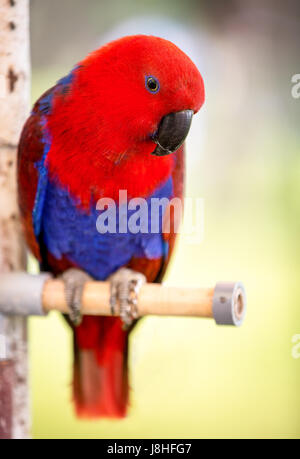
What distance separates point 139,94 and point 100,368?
435 millimetres

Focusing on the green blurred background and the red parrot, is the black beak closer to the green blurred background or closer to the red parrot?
the red parrot

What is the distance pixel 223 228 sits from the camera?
801 millimetres

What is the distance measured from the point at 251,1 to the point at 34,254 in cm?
50

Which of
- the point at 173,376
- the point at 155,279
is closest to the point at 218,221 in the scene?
the point at 155,279

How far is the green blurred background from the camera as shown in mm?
742

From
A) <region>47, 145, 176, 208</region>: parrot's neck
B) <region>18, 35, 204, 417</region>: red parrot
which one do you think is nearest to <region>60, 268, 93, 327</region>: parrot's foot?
<region>18, 35, 204, 417</region>: red parrot

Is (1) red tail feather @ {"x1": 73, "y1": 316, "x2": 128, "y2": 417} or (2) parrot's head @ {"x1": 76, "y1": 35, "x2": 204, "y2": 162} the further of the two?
(1) red tail feather @ {"x1": 73, "y1": 316, "x2": 128, "y2": 417}

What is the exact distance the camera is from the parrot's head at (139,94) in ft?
1.88

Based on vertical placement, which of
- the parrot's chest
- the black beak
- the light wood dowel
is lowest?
the light wood dowel

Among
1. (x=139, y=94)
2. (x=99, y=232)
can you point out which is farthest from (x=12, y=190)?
(x=139, y=94)

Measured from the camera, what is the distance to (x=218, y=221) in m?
0.81

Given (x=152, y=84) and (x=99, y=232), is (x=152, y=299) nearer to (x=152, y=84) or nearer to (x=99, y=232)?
(x=99, y=232)
